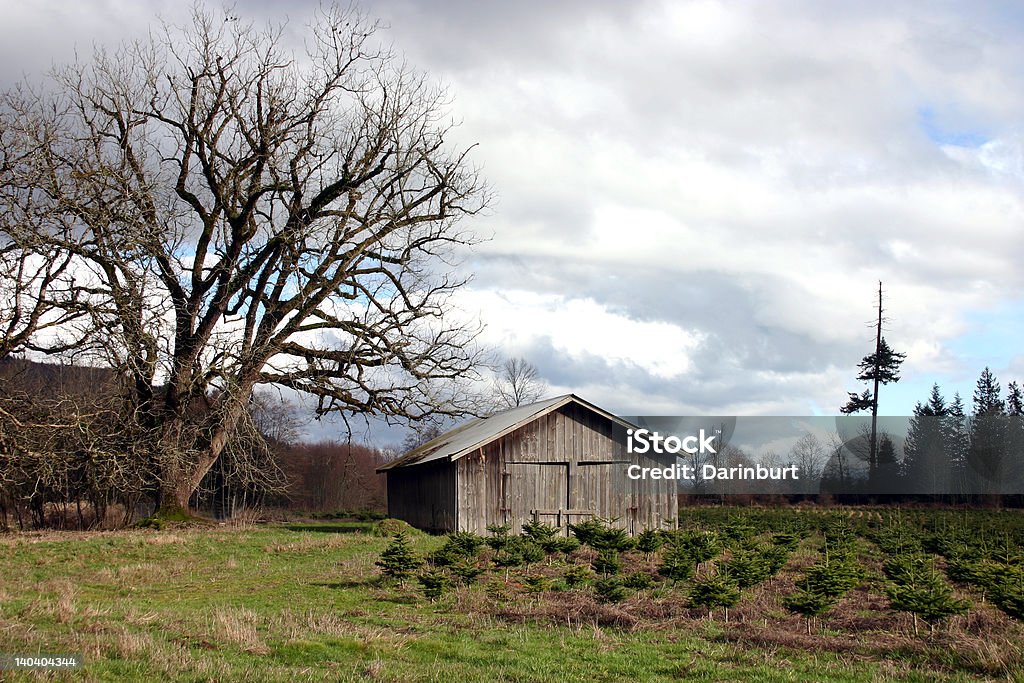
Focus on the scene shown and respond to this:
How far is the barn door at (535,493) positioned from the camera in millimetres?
28656

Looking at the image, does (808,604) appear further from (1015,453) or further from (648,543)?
(1015,453)

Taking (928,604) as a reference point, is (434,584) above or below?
below

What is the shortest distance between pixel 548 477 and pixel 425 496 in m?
5.01

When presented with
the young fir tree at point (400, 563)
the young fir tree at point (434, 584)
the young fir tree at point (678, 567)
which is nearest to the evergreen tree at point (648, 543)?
the young fir tree at point (678, 567)

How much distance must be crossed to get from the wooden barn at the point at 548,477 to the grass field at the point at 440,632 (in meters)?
8.54

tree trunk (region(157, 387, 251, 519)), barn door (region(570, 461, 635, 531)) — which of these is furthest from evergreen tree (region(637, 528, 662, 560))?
tree trunk (region(157, 387, 251, 519))

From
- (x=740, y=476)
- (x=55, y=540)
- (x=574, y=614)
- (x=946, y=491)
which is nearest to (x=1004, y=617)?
(x=574, y=614)

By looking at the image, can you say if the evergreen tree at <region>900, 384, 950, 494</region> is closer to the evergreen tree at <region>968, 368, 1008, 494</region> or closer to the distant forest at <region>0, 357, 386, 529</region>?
the evergreen tree at <region>968, 368, 1008, 494</region>

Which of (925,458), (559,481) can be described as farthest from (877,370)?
(559,481)

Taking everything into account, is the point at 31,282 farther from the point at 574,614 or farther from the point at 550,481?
the point at 550,481

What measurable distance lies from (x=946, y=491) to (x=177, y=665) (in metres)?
53.2

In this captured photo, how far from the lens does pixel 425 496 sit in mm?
31500

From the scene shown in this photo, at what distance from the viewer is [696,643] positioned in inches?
Answer: 474

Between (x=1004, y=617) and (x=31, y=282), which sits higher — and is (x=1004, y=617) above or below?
below
